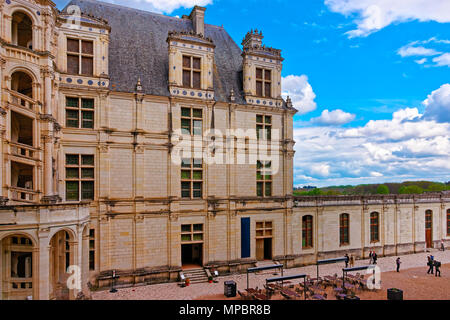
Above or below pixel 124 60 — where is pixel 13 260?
below

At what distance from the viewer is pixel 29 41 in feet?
59.9

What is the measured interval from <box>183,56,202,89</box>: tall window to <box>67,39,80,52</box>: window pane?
23.8 ft

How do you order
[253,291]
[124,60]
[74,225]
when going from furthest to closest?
1. [124,60]
2. [253,291]
3. [74,225]

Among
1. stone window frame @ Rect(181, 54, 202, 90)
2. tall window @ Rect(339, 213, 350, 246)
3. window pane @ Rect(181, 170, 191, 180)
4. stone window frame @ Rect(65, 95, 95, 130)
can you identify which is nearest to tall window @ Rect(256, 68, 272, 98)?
stone window frame @ Rect(181, 54, 202, 90)

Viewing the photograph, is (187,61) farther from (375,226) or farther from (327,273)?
(375,226)

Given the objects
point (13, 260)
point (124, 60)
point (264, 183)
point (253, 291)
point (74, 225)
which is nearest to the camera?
point (74, 225)

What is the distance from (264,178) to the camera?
23594 millimetres

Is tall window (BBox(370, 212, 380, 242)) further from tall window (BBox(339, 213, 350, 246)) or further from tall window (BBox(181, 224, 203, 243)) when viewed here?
tall window (BBox(181, 224, 203, 243))

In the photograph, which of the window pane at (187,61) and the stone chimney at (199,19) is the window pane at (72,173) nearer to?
the window pane at (187,61)

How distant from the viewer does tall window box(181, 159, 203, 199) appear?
70.4ft

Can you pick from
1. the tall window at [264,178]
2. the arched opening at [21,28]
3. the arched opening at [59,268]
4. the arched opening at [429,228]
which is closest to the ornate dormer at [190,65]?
the tall window at [264,178]

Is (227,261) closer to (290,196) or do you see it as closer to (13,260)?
(290,196)

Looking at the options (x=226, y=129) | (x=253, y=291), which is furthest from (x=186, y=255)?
(x=226, y=129)
